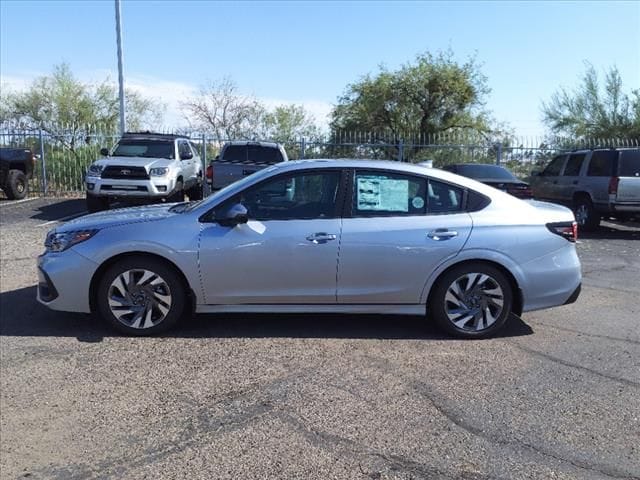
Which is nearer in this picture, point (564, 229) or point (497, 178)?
point (564, 229)

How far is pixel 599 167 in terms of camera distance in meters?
13.0

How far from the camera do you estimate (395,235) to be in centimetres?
529

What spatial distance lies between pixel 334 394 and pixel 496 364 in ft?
4.87

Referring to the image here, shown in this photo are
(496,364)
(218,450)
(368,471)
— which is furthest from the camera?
(496,364)

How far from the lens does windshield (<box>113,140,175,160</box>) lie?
14.7 meters

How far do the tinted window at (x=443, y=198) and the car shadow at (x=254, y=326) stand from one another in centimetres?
116

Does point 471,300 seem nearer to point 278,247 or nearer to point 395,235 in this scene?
point 395,235

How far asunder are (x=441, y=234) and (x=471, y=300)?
2.19 feet

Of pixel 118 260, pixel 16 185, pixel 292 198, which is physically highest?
pixel 292 198

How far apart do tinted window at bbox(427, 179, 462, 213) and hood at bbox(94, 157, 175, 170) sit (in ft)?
31.2

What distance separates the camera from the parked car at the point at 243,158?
13.1 meters

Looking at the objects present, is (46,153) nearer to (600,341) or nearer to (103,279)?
(103,279)

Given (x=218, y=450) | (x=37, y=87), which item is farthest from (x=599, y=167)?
(x=37, y=87)

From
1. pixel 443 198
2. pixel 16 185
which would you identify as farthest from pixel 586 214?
pixel 16 185
